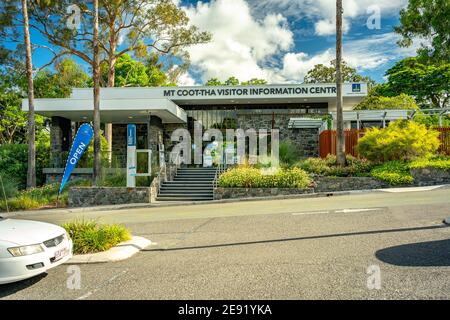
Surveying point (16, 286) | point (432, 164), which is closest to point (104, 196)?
point (16, 286)

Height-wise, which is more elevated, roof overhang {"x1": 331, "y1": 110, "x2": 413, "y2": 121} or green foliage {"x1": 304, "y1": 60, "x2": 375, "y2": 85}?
green foliage {"x1": 304, "y1": 60, "x2": 375, "y2": 85}

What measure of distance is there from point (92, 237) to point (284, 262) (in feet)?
13.1

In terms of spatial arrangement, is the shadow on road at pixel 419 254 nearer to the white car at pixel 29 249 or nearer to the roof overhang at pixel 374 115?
the white car at pixel 29 249

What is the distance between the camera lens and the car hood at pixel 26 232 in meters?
5.95

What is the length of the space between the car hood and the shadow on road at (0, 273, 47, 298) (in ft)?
2.38

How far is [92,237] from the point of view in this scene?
8.11 meters

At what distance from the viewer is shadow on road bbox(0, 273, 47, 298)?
19.2 feet

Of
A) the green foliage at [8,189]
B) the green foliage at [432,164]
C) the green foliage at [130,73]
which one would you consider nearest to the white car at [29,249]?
the green foliage at [8,189]

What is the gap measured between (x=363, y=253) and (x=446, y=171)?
40.2 ft

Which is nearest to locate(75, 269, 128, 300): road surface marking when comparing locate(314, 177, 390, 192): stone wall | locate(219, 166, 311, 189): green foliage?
locate(219, 166, 311, 189): green foliage

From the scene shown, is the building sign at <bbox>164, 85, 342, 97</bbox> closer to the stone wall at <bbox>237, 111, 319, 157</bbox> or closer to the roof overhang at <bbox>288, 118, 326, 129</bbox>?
the roof overhang at <bbox>288, 118, 326, 129</bbox>

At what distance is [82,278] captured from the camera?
21.0 feet
